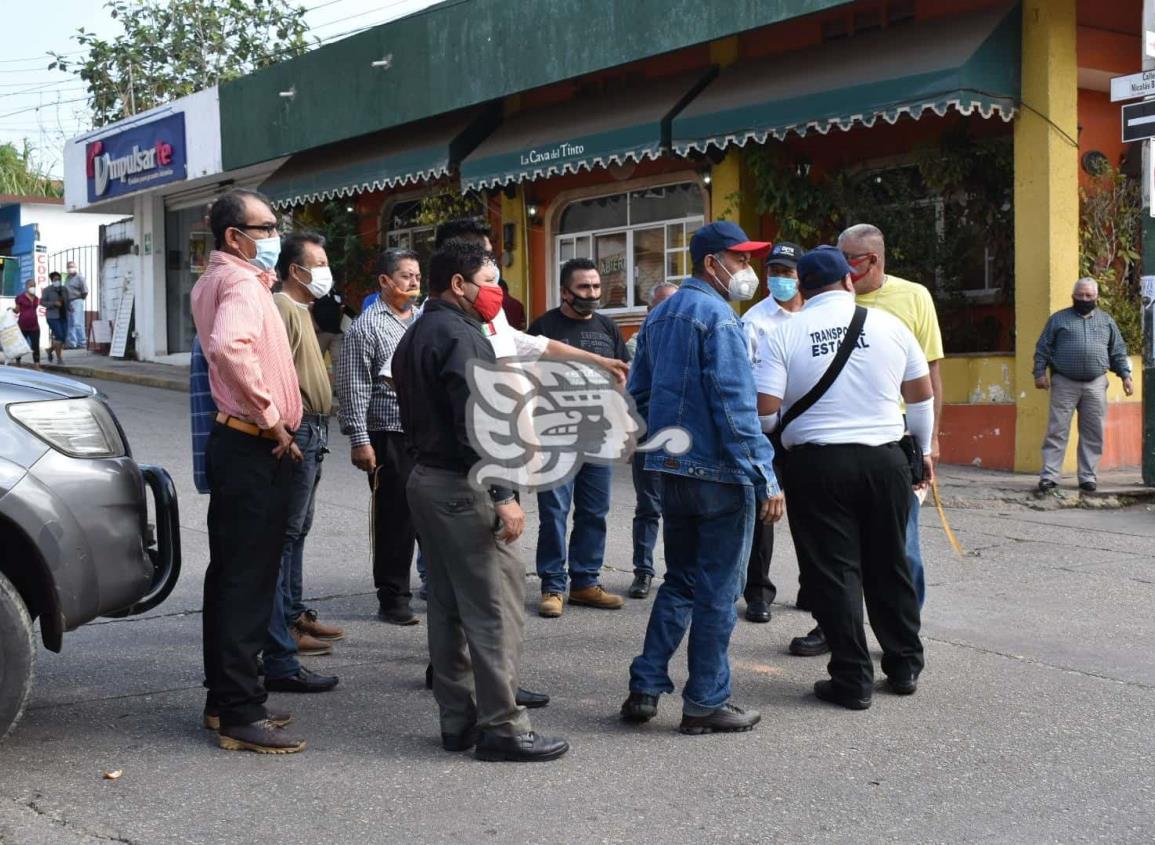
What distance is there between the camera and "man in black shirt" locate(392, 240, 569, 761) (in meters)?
4.49

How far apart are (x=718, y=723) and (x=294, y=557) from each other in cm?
219

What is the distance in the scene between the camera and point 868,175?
46.1 ft

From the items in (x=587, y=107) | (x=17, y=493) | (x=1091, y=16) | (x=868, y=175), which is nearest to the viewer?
(x=17, y=493)

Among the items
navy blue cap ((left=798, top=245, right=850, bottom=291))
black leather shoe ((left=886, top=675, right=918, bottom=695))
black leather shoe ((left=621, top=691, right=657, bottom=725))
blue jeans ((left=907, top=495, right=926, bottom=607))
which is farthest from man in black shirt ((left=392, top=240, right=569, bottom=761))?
blue jeans ((left=907, top=495, right=926, bottom=607))

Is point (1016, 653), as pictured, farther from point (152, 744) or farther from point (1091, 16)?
point (1091, 16)

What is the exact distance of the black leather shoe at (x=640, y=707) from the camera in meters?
4.94

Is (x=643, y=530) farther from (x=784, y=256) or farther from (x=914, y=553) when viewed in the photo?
(x=914, y=553)

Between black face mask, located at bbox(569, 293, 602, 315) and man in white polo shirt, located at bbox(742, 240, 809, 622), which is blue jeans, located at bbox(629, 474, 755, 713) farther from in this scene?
black face mask, located at bbox(569, 293, 602, 315)

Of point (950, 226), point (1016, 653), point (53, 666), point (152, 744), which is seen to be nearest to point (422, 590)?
point (53, 666)

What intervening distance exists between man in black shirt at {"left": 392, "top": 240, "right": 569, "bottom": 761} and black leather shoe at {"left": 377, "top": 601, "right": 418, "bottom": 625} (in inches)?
79.7

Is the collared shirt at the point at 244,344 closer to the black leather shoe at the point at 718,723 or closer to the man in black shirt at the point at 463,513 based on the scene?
the man in black shirt at the point at 463,513

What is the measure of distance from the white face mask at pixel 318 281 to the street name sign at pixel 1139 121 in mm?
7457

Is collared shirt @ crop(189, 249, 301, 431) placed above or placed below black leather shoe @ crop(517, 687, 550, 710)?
above

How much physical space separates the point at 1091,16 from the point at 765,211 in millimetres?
3711
